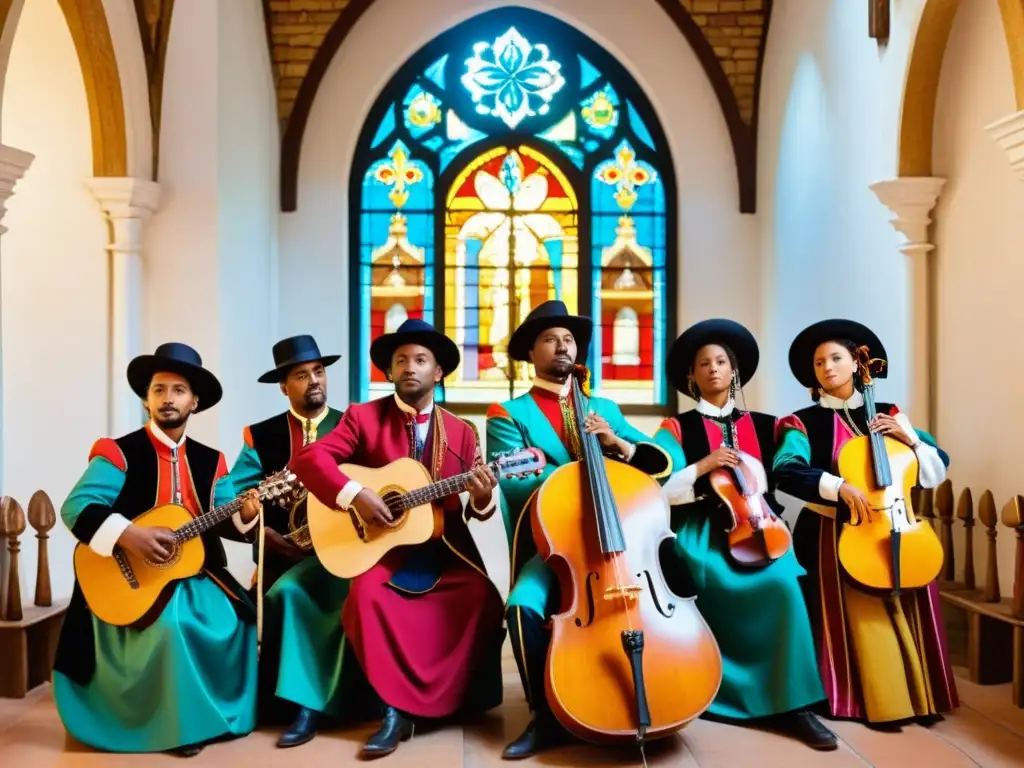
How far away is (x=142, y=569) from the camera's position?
3.81 meters

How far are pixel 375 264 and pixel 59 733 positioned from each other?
14.9ft

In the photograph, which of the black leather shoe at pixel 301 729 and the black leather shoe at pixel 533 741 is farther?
the black leather shoe at pixel 301 729

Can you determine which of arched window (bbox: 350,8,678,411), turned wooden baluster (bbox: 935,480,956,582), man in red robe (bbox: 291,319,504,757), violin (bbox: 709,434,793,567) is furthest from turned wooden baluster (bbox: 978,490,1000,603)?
arched window (bbox: 350,8,678,411)

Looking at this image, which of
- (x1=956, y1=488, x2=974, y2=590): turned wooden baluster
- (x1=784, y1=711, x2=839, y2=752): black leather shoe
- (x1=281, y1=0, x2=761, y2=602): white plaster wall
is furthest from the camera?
(x1=281, y1=0, x2=761, y2=602): white plaster wall

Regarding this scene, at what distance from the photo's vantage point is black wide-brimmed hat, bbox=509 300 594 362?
13.6 ft

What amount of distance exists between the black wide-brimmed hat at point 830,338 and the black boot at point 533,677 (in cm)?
146

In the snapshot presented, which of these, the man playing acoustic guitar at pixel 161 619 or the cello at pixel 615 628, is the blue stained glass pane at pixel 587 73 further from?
the cello at pixel 615 628

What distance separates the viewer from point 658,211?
26.3ft

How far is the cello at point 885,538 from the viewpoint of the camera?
3.92 m

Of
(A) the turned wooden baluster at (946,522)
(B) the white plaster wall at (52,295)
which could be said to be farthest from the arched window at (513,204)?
(A) the turned wooden baluster at (946,522)

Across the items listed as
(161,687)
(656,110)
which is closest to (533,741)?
(161,687)

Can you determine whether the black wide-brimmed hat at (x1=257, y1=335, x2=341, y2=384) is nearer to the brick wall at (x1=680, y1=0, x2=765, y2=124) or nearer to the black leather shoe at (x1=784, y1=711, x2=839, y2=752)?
the black leather shoe at (x1=784, y1=711, x2=839, y2=752)

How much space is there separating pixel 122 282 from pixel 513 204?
3019 millimetres

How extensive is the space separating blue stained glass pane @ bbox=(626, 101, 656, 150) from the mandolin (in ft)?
14.5
